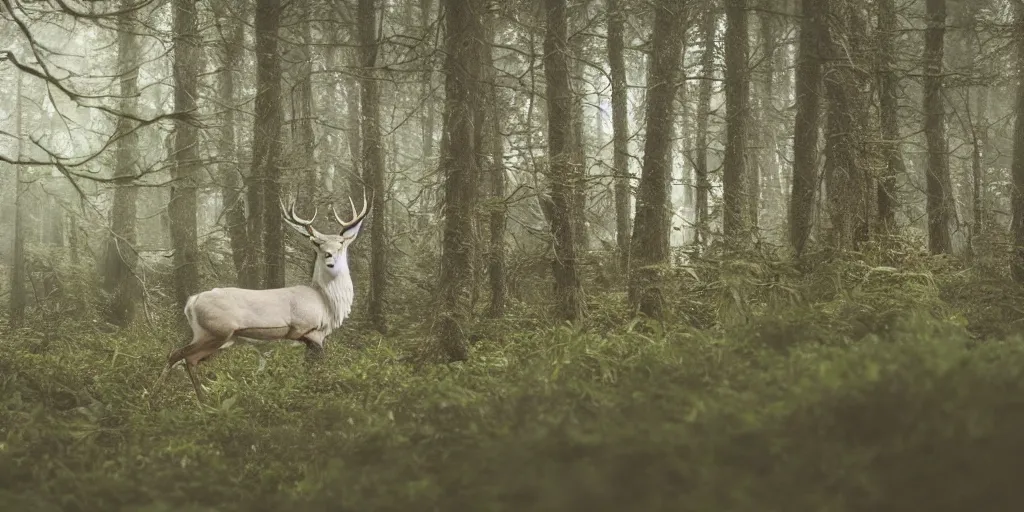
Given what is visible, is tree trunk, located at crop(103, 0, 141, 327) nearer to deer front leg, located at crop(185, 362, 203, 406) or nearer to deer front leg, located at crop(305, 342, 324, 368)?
deer front leg, located at crop(305, 342, 324, 368)

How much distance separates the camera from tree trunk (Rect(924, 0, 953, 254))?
14867 millimetres

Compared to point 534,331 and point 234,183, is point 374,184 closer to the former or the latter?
point 534,331

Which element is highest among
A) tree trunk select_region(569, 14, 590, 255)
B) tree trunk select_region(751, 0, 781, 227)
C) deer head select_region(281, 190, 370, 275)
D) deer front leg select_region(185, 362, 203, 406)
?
tree trunk select_region(751, 0, 781, 227)

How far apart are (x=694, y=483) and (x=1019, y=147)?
14.5m

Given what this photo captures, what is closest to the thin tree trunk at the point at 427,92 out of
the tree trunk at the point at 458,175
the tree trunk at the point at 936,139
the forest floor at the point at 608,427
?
the tree trunk at the point at 458,175

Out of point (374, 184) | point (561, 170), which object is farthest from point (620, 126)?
point (561, 170)

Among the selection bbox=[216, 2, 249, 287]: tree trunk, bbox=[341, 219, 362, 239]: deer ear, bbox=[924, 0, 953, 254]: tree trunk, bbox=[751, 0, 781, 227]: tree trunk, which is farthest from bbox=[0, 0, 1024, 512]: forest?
bbox=[751, 0, 781, 227]: tree trunk

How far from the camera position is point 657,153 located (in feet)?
35.9

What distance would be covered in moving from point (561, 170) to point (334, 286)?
341 centimetres

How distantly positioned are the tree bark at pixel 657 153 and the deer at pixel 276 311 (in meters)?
3.79

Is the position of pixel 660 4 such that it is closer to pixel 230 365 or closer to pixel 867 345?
pixel 867 345

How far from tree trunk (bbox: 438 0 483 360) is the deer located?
137cm

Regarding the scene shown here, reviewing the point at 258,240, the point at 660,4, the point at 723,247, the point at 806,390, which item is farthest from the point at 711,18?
the point at 806,390

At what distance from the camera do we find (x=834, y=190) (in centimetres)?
1094
